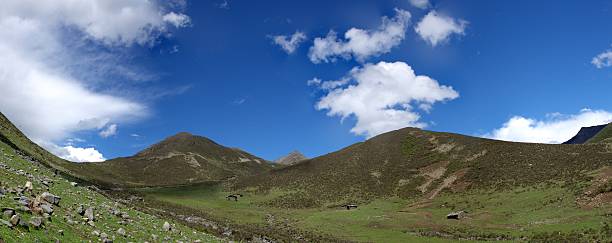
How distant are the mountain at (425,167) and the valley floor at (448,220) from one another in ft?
28.4

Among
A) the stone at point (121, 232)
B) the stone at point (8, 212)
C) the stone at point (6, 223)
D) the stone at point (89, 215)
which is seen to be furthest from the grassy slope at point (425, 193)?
the stone at point (6, 223)

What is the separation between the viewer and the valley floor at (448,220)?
57947mm

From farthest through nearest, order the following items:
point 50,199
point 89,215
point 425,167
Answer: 1. point 425,167
2. point 89,215
3. point 50,199

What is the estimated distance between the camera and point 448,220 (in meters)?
77.4

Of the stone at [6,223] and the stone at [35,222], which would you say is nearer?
the stone at [6,223]

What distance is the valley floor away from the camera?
57.9 metres

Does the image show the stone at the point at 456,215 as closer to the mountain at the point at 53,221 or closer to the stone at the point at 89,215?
the mountain at the point at 53,221

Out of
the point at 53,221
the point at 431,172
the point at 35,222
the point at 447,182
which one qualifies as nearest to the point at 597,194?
the point at 447,182

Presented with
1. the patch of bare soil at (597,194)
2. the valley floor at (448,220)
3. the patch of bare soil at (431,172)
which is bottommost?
the valley floor at (448,220)

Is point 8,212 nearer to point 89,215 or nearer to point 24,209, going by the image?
point 24,209

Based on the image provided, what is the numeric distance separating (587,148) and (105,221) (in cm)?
11730

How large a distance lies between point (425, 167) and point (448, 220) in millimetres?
57873

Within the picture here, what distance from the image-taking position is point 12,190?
18.7 metres

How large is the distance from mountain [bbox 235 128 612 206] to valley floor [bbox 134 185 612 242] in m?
8.67
